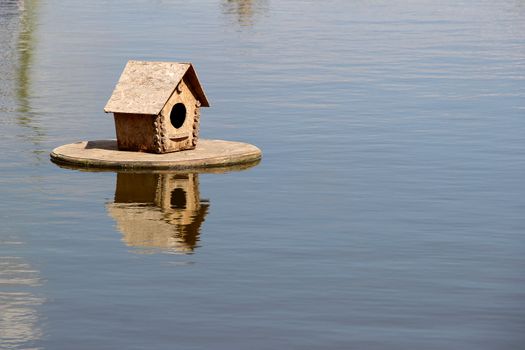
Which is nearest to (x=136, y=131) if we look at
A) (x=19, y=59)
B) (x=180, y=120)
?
(x=180, y=120)

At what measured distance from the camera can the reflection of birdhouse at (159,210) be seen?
54.2 feet

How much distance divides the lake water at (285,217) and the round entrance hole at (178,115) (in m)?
1.39

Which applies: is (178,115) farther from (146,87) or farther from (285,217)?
(285,217)

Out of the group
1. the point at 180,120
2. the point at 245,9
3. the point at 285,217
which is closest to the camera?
the point at 285,217

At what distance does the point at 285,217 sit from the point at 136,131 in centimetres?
450

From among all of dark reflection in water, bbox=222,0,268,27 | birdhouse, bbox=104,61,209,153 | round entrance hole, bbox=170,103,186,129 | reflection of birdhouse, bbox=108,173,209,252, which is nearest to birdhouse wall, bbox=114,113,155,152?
birdhouse, bbox=104,61,209,153

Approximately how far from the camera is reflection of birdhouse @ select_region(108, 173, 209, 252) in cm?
1653

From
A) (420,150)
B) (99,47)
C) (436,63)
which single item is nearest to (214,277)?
(420,150)

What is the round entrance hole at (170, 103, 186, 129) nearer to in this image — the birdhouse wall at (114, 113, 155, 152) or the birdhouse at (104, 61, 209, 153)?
the birdhouse at (104, 61, 209, 153)

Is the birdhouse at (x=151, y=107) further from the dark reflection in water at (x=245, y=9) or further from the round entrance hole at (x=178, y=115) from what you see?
the dark reflection in water at (x=245, y=9)

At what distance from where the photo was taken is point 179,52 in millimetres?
38875

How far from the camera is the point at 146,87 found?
70.6 ft

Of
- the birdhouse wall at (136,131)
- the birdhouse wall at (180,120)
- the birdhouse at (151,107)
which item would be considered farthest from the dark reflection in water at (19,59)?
the birdhouse wall at (180,120)

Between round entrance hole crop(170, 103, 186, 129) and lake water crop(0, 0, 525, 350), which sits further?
round entrance hole crop(170, 103, 186, 129)
